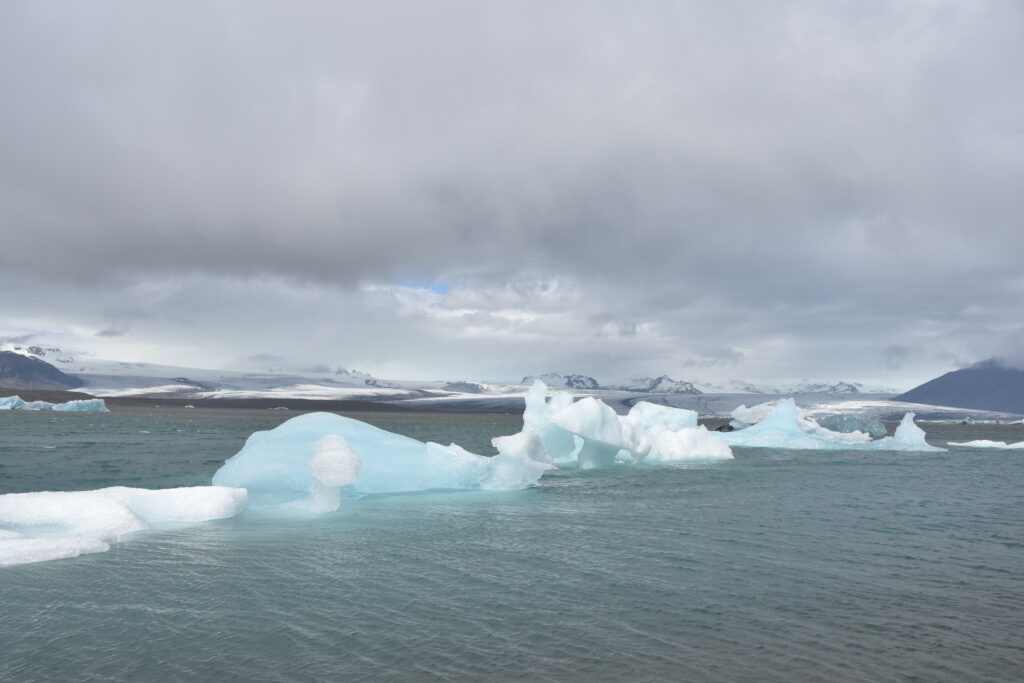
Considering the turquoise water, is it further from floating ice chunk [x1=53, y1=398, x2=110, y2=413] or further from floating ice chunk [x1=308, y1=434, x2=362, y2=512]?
floating ice chunk [x1=53, y1=398, x2=110, y2=413]

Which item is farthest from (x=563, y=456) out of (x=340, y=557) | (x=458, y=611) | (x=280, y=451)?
(x=458, y=611)

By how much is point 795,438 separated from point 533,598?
42.5 meters

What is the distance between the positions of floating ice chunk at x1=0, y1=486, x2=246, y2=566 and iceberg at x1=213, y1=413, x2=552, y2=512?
159cm

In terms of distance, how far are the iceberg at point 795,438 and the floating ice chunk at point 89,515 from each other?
39649mm

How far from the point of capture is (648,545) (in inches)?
492

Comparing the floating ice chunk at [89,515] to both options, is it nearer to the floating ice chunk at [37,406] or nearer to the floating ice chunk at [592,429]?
the floating ice chunk at [592,429]

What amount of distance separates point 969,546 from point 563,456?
18667 millimetres

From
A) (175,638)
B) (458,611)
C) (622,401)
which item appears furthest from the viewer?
(622,401)

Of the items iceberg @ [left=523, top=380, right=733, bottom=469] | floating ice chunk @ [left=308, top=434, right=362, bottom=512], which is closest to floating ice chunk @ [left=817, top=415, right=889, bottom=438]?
iceberg @ [left=523, top=380, right=733, bottom=469]

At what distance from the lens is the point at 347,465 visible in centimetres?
1446

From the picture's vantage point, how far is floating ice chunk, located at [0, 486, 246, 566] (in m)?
10.5

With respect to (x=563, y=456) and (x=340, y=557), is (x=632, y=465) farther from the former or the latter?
(x=340, y=557)

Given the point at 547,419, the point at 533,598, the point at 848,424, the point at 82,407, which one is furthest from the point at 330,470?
the point at 82,407

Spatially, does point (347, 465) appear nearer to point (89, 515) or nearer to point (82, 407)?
point (89, 515)
